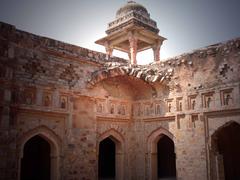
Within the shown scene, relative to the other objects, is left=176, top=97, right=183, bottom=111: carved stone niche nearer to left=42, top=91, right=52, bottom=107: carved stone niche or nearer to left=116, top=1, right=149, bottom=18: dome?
left=42, top=91, right=52, bottom=107: carved stone niche

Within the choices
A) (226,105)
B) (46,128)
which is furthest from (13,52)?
(226,105)

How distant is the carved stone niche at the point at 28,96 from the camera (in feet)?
26.2

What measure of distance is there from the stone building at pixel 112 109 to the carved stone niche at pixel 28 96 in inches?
1.2

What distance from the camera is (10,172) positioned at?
24.1 feet

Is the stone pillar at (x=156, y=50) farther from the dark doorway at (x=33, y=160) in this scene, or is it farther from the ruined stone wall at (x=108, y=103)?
the dark doorway at (x=33, y=160)

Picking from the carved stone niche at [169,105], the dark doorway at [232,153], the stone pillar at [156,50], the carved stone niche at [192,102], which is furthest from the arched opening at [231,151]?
the stone pillar at [156,50]

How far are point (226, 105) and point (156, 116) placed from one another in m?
2.68

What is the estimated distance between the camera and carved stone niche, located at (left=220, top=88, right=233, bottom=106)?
8.39m

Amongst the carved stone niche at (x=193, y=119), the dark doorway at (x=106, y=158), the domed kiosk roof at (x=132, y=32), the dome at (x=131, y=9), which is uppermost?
the dome at (x=131, y=9)

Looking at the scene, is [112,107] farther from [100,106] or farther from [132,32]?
[132,32]

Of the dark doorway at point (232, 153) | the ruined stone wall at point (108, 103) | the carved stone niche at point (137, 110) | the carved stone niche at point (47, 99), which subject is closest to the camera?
the ruined stone wall at point (108, 103)

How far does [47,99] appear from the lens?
8586 millimetres

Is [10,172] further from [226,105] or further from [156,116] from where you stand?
[226,105]

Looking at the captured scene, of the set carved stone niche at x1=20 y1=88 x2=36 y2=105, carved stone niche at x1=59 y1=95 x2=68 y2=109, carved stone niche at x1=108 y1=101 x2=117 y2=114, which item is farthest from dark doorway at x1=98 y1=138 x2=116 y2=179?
carved stone niche at x1=20 y1=88 x2=36 y2=105
